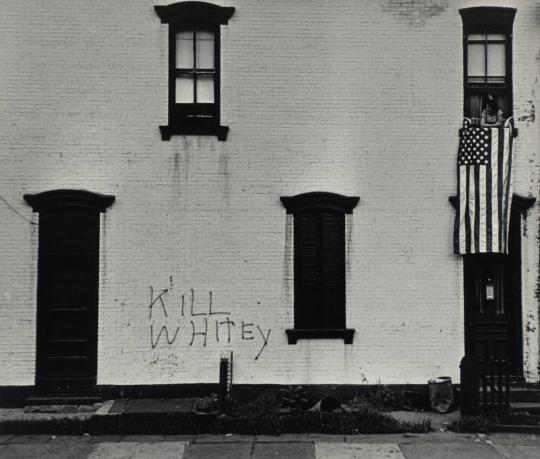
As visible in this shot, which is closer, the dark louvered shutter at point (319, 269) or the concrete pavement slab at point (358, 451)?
the concrete pavement slab at point (358, 451)

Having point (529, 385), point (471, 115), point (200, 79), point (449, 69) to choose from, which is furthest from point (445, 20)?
point (529, 385)

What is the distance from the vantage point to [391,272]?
10.4 m

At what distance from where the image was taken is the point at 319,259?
10391 mm

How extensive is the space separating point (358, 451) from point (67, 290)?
217 inches

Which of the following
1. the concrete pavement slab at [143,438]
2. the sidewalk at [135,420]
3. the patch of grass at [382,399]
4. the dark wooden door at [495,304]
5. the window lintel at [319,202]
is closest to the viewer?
the concrete pavement slab at [143,438]

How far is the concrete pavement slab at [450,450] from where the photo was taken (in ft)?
26.1

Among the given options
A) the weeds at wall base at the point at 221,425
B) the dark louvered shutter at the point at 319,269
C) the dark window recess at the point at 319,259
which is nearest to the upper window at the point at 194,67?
the dark window recess at the point at 319,259

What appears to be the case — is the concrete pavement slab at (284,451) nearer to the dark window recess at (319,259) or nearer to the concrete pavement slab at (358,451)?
the concrete pavement slab at (358,451)

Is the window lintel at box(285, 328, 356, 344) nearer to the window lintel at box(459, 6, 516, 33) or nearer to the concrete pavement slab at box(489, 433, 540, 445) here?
the concrete pavement slab at box(489, 433, 540, 445)

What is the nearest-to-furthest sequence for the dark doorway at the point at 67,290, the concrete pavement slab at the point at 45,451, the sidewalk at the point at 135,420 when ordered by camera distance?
the concrete pavement slab at the point at 45,451 < the sidewalk at the point at 135,420 < the dark doorway at the point at 67,290

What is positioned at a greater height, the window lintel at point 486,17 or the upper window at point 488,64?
the window lintel at point 486,17

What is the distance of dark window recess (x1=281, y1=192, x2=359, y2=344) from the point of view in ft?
33.9

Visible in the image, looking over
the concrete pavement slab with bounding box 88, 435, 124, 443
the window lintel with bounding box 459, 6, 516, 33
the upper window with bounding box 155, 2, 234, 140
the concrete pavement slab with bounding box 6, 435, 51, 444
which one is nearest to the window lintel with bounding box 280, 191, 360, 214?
the upper window with bounding box 155, 2, 234, 140

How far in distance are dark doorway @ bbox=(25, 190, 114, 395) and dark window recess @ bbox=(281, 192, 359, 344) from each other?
11.1 ft
